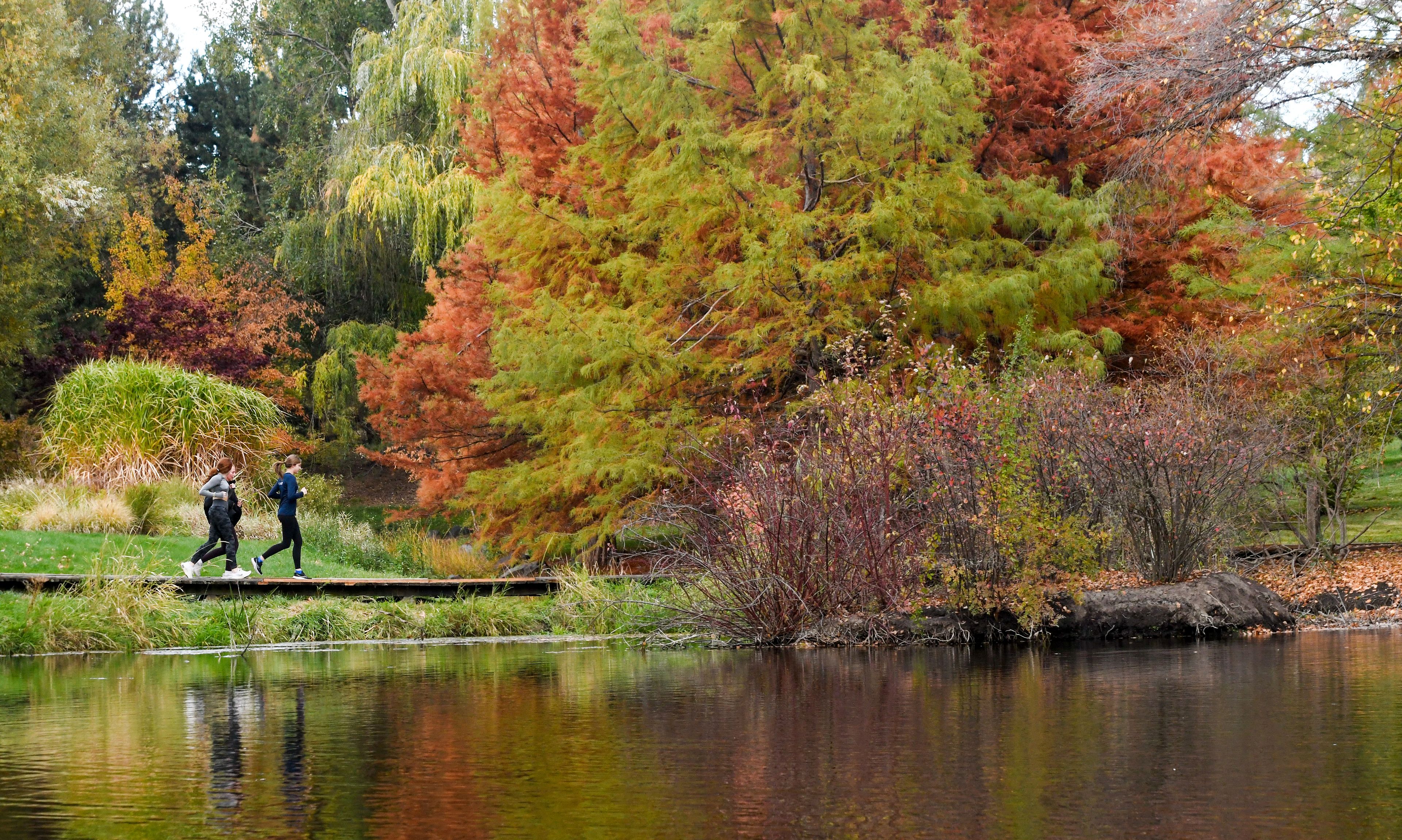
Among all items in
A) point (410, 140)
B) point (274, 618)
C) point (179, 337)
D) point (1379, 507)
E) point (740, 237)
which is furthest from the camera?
point (179, 337)

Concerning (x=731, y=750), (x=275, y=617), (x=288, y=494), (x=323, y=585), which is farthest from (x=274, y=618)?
(x=731, y=750)

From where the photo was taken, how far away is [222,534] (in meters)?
19.3

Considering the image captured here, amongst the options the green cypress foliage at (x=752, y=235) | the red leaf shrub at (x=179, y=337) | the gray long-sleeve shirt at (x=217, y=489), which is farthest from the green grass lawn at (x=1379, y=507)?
the red leaf shrub at (x=179, y=337)

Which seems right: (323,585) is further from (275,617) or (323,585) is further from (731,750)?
(731,750)

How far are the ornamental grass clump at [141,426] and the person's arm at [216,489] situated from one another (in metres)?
5.67

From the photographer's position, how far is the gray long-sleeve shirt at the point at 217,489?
63.2ft

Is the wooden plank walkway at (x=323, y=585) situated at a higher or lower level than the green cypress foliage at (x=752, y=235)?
lower

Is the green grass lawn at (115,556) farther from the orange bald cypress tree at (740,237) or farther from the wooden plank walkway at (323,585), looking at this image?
the orange bald cypress tree at (740,237)

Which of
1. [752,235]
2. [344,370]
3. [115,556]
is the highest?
[752,235]

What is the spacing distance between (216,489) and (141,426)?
7260mm

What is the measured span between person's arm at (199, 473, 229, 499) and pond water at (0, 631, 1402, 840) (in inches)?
256

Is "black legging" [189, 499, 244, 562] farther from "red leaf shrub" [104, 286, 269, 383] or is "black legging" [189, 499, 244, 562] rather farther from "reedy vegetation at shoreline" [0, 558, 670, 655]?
"red leaf shrub" [104, 286, 269, 383]

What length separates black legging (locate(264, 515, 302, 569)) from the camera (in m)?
20.4

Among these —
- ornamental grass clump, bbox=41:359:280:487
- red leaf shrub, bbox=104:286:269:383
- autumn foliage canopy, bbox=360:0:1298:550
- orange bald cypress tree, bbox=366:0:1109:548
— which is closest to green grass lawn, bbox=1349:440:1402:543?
autumn foliage canopy, bbox=360:0:1298:550
